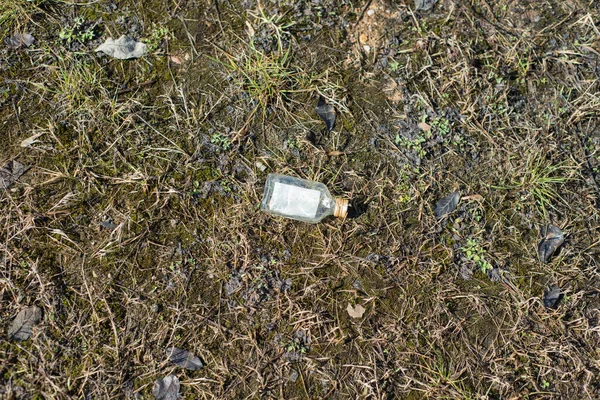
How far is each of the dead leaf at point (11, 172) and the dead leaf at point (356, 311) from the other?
2.16 m

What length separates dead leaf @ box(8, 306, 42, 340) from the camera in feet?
9.30

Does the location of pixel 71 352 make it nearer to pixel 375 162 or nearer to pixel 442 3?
pixel 375 162

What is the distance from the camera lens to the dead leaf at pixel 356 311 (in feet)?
9.87

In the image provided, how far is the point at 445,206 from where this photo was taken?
124 inches

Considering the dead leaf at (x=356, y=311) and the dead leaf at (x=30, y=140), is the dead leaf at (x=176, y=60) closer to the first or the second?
the dead leaf at (x=30, y=140)

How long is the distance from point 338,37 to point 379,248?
1434 millimetres

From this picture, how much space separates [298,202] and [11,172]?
1768mm

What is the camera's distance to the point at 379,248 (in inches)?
122

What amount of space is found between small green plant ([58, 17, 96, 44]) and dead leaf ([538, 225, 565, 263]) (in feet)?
10.4

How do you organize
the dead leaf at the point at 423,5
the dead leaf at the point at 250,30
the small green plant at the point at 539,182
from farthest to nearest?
the dead leaf at the point at 423,5, the dead leaf at the point at 250,30, the small green plant at the point at 539,182

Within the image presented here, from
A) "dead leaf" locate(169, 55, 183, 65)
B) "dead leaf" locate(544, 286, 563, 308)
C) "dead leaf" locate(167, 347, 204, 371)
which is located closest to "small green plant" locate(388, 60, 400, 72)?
"dead leaf" locate(169, 55, 183, 65)

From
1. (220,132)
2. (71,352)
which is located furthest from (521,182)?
(71,352)

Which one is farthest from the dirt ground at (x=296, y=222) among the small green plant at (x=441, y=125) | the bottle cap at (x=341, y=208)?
the bottle cap at (x=341, y=208)

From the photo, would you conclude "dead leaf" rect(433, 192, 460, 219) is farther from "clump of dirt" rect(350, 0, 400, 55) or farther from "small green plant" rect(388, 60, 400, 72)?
"clump of dirt" rect(350, 0, 400, 55)
